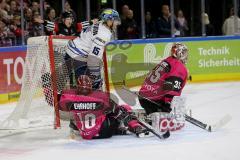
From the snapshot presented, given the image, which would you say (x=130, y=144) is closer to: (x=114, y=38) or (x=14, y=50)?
(x=14, y=50)

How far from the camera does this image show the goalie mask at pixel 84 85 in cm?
550

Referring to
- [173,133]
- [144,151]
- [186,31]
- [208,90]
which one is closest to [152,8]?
[186,31]

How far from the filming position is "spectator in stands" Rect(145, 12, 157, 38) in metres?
10.7

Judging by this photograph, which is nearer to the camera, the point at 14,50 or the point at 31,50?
the point at 31,50

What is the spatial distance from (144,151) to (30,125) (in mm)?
1581

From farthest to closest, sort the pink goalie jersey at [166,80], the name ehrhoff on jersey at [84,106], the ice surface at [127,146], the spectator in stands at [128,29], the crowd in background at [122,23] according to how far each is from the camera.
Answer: the spectator in stands at [128,29] < the crowd in background at [122,23] < the pink goalie jersey at [166,80] < the name ehrhoff on jersey at [84,106] < the ice surface at [127,146]

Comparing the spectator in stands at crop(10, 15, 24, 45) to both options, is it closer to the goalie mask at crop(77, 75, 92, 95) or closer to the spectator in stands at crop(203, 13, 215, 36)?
the spectator in stands at crop(203, 13, 215, 36)

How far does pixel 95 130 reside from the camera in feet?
17.7

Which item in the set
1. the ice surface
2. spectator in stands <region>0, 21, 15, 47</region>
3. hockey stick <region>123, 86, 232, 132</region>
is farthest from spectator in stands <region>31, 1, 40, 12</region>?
hockey stick <region>123, 86, 232, 132</region>

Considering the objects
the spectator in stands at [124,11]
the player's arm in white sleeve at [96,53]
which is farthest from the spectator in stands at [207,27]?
the player's arm in white sleeve at [96,53]

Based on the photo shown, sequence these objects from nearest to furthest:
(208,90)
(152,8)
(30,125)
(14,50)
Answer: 1. (30,125)
2. (14,50)
3. (208,90)
4. (152,8)

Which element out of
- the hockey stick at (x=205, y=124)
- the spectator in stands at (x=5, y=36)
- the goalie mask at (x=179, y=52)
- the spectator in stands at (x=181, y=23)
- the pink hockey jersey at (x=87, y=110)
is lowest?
the hockey stick at (x=205, y=124)

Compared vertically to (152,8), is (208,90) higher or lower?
lower

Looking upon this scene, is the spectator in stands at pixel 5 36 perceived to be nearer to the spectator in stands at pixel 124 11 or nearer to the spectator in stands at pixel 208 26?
the spectator in stands at pixel 124 11
